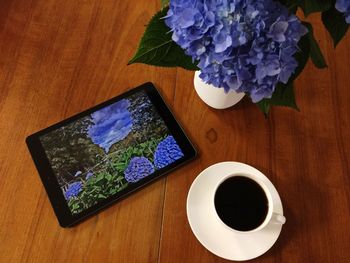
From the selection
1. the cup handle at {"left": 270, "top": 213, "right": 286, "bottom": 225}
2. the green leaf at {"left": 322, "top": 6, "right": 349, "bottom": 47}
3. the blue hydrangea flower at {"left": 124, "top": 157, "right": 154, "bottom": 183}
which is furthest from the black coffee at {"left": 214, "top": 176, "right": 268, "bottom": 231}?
the green leaf at {"left": 322, "top": 6, "right": 349, "bottom": 47}

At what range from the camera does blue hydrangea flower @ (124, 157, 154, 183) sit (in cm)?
53

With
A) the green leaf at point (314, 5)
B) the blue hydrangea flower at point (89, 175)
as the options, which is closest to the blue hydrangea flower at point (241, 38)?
the green leaf at point (314, 5)

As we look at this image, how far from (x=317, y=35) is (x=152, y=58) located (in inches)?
16.4

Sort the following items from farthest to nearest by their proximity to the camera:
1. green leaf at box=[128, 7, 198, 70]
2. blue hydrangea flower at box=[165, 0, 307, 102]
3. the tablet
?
the tablet
green leaf at box=[128, 7, 198, 70]
blue hydrangea flower at box=[165, 0, 307, 102]

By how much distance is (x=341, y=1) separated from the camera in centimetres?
32

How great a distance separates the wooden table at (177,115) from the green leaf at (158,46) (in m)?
0.17

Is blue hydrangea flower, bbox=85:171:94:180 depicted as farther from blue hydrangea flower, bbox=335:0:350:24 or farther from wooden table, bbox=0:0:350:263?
blue hydrangea flower, bbox=335:0:350:24

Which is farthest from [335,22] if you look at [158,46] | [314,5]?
[158,46]

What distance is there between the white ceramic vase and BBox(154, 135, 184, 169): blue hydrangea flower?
10 cm

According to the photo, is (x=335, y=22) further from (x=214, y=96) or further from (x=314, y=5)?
(x=214, y=96)

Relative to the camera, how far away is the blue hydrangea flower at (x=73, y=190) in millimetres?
509

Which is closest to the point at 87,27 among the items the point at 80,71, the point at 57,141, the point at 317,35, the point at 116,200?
the point at 80,71

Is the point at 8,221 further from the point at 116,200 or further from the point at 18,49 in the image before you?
the point at 18,49

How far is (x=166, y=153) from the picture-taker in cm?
54
